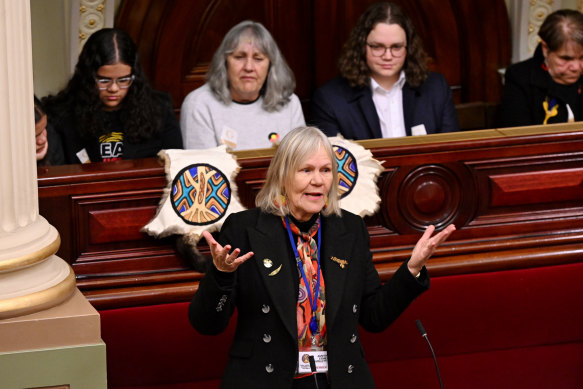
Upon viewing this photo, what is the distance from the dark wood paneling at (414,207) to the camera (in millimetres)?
4262

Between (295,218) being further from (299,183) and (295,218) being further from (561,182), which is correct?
(561,182)

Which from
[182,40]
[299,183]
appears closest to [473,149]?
[299,183]

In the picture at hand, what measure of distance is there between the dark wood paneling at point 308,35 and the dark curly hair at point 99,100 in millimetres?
1057

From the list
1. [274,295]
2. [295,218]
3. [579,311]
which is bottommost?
[579,311]

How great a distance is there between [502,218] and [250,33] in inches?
51.3

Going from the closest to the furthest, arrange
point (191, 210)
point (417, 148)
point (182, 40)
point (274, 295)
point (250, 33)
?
point (274, 295) < point (191, 210) < point (417, 148) < point (250, 33) < point (182, 40)

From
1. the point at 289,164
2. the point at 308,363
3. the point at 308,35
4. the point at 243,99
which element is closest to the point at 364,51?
the point at 243,99

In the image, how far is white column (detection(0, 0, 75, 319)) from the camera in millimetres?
3340

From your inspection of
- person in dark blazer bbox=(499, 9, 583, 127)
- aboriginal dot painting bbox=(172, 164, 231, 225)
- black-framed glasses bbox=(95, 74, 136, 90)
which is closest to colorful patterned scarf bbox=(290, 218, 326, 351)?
aboriginal dot painting bbox=(172, 164, 231, 225)

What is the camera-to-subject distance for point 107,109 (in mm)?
4762

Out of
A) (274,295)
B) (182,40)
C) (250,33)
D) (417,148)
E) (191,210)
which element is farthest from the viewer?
(182,40)

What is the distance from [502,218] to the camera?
4.76 meters

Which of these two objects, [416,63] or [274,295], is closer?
[274,295]

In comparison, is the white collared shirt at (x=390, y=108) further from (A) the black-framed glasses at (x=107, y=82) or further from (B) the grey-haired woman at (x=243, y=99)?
(A) the black-framed glasses at (x=107, y=82)
